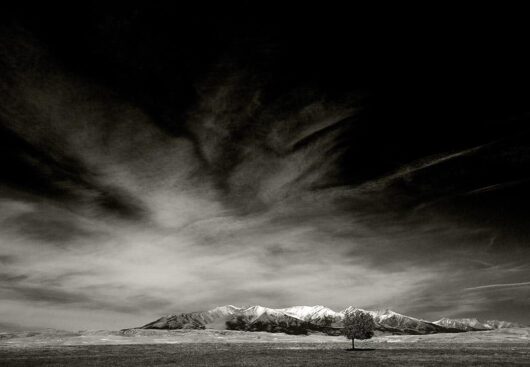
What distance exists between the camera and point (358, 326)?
97.7 m

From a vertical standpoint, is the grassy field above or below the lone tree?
below

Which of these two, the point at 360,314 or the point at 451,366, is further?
the point at 360,314

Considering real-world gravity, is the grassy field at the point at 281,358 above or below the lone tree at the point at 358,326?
below

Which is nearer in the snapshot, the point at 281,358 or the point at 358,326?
the point at 281,358

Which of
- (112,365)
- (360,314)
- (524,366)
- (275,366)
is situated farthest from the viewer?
(360,314)

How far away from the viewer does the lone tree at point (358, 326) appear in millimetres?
97125

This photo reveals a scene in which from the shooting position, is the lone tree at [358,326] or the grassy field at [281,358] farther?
the lone tree at [358,326]

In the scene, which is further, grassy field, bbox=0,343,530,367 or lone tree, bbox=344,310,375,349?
lone tree, bbox=344,310,375,349

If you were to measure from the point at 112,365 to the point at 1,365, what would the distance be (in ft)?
48.0

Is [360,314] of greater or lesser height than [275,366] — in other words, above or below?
above

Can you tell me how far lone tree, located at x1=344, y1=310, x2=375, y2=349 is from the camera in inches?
3824

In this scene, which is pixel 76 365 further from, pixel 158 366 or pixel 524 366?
pixel 524 366

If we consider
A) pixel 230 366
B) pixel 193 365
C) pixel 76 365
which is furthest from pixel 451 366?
pixel 76 365

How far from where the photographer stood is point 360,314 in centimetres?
10138
